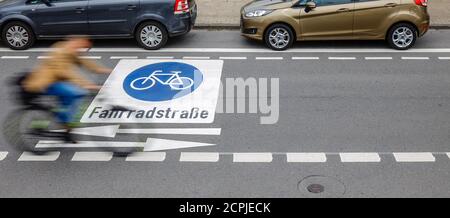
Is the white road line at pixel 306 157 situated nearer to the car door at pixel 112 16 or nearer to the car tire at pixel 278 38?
the car tire at pixel 278 38

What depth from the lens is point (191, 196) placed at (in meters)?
7.79

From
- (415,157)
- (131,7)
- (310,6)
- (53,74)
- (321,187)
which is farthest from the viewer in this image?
(131,7)

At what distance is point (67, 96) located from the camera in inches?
337

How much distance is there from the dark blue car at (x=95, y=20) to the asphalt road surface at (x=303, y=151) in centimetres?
141

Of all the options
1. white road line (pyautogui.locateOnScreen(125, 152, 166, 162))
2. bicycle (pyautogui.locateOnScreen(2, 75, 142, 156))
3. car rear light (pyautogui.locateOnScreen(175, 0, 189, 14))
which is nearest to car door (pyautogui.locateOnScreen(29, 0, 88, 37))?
car rear light (pyautogui.locateOnScreen(175, 0, 189, 14))

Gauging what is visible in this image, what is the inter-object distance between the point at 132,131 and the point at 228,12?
880 centimetres

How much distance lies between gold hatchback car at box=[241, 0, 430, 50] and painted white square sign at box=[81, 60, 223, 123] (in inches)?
69.6

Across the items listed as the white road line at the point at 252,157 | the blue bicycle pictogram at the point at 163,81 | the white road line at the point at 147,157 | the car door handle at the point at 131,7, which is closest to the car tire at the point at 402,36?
the blue bicycle pictogram at the point at 163,81

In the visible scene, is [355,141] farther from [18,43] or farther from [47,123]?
[18,43]

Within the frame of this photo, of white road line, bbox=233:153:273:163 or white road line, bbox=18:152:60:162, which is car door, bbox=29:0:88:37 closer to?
white road line, bbox=18:152:60:162

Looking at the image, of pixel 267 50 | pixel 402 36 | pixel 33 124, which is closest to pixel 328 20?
pixel 267 50

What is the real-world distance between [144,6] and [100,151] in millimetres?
5835

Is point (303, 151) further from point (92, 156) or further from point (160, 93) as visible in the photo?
point (160, 93)
